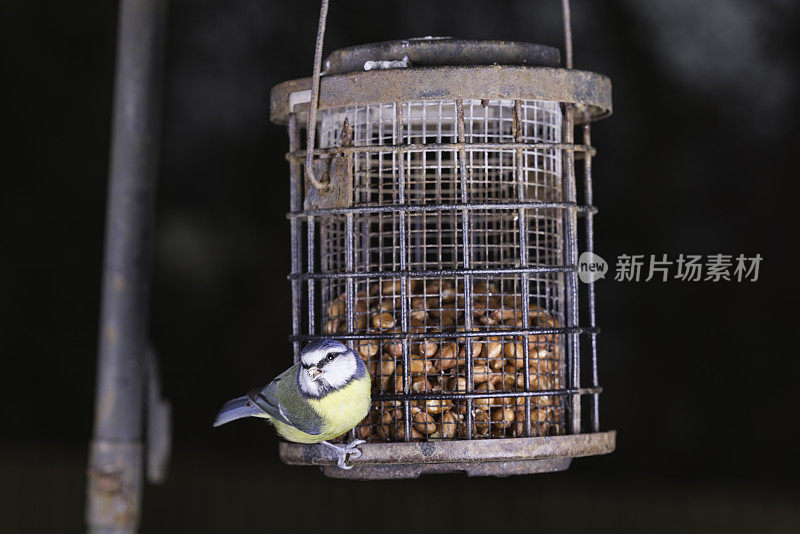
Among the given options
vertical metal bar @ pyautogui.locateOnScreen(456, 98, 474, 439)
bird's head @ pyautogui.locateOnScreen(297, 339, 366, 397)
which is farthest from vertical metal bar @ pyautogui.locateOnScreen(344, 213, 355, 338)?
vertical metal bar @ pyautogui.locateOnScreen(456, 98, 474, 439)

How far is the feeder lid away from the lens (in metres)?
3.09

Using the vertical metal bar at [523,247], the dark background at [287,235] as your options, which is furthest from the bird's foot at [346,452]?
the dark background at [287,235]

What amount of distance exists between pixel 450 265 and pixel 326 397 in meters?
0.61

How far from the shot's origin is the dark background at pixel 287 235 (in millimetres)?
5664

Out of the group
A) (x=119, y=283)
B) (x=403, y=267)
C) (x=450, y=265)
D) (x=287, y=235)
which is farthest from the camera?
(x=287, y=235)

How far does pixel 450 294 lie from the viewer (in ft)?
10.4

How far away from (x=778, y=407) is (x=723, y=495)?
57cm

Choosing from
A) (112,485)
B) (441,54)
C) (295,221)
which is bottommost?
(112,485)

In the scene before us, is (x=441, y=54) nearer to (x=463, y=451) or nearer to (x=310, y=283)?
(x=310, y=283)

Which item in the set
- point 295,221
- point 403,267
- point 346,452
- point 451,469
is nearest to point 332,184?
point 295,221

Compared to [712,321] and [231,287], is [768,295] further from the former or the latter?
[231,287]

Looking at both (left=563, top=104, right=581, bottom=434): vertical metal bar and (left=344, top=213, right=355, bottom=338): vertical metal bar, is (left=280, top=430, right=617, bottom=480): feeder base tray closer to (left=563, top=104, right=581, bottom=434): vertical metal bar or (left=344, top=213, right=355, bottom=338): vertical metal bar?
(left=563, top=104, right=581, bottom=434): vertical metal bar

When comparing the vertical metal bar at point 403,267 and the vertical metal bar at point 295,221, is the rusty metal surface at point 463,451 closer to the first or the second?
the vertical metal bar at point 403,267

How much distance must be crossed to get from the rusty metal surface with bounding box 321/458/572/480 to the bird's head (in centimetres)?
30
